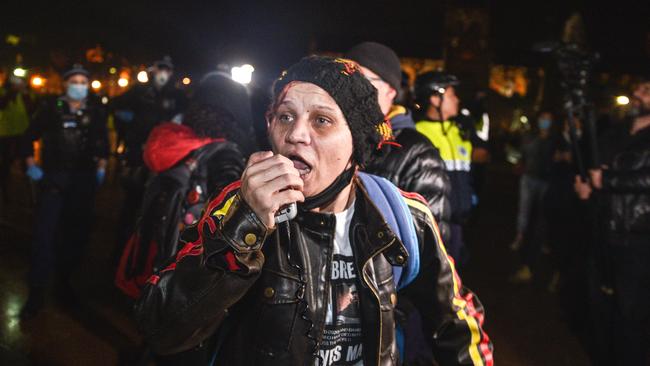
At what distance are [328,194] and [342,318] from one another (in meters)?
0.44

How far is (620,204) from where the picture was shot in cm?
425

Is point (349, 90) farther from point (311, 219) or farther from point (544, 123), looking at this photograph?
point (544, 123)

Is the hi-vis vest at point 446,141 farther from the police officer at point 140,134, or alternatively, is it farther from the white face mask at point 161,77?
the white face mask at point 161,77

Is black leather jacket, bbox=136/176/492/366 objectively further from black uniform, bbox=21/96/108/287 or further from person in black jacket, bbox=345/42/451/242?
black uniform, bbox=21/96/108/287

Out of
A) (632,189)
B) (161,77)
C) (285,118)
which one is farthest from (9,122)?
(632,189)

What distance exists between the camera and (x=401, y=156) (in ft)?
10.9

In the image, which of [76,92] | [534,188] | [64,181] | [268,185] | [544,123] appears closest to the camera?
[268,185]

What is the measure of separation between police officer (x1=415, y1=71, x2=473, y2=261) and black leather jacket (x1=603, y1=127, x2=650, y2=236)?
117 cm

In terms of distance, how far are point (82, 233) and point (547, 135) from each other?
6.91 metres

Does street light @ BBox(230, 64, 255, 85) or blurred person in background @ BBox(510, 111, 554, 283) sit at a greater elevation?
street light @ BBox(230, 64, 255, 85)

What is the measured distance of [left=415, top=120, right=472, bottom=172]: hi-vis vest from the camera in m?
4.73

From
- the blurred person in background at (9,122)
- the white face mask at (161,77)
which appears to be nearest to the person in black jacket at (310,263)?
the white face mask at (161,77)

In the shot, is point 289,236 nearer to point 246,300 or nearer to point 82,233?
point 246,300

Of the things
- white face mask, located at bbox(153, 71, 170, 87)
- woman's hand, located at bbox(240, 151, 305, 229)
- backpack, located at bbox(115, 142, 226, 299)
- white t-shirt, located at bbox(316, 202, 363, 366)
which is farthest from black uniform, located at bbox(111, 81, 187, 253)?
woman's hand, located at bbox(240, 151, 305, 229)
